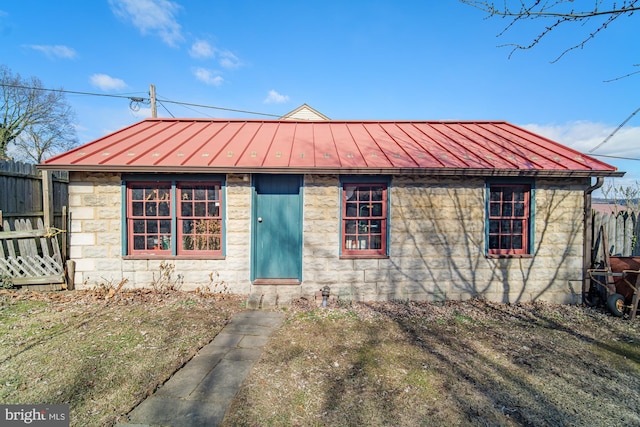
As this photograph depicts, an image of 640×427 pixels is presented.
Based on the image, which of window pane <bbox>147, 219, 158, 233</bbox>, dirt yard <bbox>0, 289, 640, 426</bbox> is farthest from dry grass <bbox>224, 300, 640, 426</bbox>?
window pane <bbox>147, 219, 158, 233</bbox>

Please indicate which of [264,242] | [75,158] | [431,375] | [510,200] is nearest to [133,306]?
[264,242]

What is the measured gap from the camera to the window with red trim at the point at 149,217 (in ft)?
21.3

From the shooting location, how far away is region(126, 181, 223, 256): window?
6.49 metres

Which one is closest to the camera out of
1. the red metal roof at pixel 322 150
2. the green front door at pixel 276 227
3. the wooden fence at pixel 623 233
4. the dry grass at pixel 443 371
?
the dry grass at pixel 443 371

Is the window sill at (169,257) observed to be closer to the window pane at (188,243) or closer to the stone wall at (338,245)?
the stone wall at (338,245)

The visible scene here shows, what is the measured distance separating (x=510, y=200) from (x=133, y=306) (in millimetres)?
8454

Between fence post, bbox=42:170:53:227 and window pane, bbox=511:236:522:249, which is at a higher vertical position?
fence post, bbox=42:170:53:227

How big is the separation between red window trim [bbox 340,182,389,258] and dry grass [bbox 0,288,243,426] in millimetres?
2676

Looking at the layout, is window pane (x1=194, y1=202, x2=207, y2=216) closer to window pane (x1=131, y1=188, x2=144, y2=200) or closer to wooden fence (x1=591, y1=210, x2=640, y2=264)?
window pane (x1=131, y1=188, x2=144, y2=200)

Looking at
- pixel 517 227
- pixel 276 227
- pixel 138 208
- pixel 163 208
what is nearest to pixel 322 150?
pixel 276 227

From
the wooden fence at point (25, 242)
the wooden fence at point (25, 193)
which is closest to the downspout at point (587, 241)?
the wooden fence at point (25, 242)

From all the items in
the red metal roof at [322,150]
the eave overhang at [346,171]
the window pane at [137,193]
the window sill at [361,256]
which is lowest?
the window sill at [361,256]

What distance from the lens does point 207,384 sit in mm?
3424

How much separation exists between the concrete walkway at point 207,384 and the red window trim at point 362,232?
246 cm
